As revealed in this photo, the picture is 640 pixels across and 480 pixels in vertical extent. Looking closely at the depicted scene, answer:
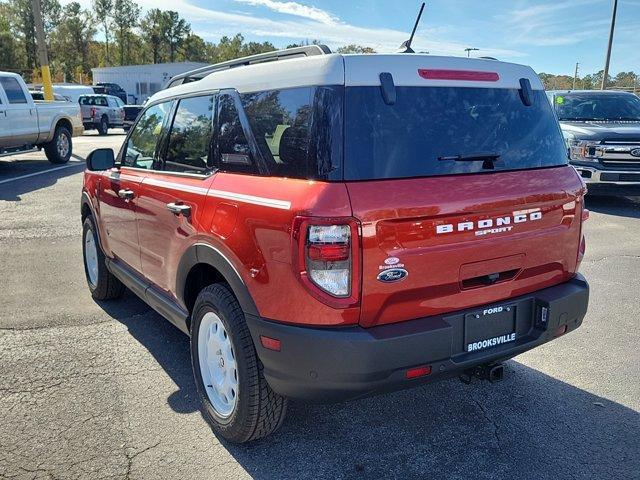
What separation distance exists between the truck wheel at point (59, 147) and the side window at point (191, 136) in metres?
12.5

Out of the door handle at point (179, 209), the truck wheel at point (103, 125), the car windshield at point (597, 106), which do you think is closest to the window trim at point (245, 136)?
the door handle at point (179, 209)

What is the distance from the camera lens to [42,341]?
4285mm

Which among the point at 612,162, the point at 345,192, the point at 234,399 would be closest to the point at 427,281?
the point at 345,192

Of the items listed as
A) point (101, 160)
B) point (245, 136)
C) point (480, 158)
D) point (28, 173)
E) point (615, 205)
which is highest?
point (245, 136)

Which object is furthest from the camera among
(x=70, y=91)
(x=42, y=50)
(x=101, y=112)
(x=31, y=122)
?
(x=70, y=91)

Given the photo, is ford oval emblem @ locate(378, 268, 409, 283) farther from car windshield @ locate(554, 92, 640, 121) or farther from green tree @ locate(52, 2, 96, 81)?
green tree @ locate(52, 2, 96, 81)

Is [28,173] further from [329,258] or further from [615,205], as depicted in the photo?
[329,258]

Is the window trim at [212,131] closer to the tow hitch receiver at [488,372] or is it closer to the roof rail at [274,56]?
the roof rail at [274,56]

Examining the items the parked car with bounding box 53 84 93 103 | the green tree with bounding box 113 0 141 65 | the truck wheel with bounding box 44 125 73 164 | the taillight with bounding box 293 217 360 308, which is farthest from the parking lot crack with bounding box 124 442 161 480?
the green tree with bounding box 113 0 141 65

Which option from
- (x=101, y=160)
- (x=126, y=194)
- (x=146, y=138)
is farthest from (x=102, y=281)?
(x=146, y=138)

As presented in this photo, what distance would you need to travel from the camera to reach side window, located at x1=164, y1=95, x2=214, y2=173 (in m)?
3.21

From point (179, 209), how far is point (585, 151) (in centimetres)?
821

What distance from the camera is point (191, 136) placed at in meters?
3.41

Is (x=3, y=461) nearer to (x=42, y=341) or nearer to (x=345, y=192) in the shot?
(x=42, y=341)
